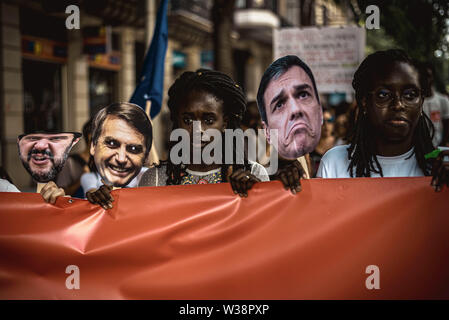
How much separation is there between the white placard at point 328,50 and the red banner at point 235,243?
12.5 feet

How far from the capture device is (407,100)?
2.25 metres

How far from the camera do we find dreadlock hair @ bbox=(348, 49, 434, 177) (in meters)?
2.30

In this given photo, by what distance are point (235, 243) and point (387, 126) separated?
2.82ft

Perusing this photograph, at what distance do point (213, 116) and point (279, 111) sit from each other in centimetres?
33

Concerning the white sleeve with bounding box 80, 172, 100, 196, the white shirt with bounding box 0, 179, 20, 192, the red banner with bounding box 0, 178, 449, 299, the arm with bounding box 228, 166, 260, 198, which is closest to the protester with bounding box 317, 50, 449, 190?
the red banner with bounding box 0, 178, 449, 299

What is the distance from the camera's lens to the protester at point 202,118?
2.46 m

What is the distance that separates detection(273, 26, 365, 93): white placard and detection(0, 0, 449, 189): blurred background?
1.07 ft

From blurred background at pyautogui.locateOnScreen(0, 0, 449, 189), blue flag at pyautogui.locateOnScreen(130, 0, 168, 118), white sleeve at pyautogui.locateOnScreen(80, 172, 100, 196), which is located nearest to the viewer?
white sleeve at pyautogui.locateOnScreen(80, 172, 100, 196)

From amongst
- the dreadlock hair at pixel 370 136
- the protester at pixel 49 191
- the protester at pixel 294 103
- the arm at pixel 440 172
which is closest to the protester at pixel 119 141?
the protester at pixel 49 191

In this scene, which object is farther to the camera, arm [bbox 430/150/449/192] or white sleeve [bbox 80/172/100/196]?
white sleeve [bbox 80/172/100/196]

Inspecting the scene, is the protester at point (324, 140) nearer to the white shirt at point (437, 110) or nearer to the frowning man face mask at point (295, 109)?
the white shirt at point (437, 110)

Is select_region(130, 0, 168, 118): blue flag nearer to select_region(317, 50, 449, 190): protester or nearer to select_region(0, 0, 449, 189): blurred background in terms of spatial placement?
select_region(0, 0, 449, 189): blurred background

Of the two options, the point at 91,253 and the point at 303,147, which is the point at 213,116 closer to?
the point at 303,147

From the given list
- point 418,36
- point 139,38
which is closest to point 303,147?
point 418,36
